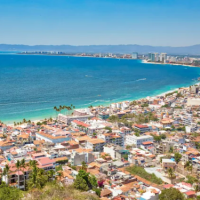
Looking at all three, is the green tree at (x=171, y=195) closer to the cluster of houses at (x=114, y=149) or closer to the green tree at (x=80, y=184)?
the cluster of houses at (x=114, y=149)

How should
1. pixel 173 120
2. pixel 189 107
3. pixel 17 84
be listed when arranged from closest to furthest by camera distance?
pixel 173 120 → pixel 189 107 → pixel 17 84

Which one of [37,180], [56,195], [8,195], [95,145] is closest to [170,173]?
[95,145]

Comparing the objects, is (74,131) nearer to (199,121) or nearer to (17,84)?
(199,121)

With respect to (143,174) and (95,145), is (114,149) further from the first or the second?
(143,174)

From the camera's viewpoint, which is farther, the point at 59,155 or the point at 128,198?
the point at 59,155

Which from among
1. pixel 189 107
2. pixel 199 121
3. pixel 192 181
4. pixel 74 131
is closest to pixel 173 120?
pixel 199 121

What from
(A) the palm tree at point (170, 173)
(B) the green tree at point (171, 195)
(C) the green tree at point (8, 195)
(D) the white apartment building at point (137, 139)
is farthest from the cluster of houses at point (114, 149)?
(C) the green tree at point (8, 195)
